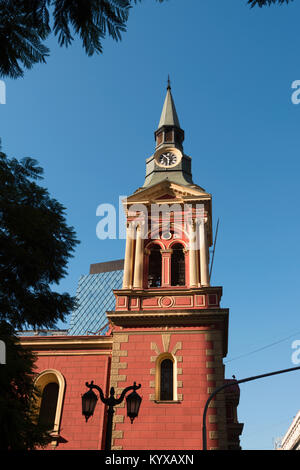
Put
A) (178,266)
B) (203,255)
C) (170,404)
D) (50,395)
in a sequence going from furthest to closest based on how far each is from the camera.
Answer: (178,266) → (203,255) → (50,395) → (170,404)

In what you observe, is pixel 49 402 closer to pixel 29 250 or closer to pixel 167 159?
pixel 29 250

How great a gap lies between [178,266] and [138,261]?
2327 mm

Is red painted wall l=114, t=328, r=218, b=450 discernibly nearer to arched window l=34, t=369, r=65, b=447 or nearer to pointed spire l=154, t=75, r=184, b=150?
arched window l=34, t=369, r=65, b=447

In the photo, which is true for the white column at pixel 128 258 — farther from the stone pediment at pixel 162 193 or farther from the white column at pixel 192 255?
the white column at pixel 192 255

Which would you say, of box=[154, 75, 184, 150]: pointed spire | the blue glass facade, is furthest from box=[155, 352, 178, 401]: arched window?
the blue glass facade

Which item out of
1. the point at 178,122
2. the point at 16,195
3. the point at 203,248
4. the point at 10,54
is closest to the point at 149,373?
the point at 203,248

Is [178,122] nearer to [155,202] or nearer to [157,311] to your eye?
[155,202]

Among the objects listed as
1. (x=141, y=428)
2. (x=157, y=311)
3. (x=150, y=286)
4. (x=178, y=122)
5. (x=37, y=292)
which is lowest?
(x=141, y=428)

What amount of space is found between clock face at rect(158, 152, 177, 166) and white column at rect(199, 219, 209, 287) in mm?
6127

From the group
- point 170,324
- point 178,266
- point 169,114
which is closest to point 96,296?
point 169,114

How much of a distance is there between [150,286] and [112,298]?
272ft

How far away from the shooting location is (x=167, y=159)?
1104 inches
